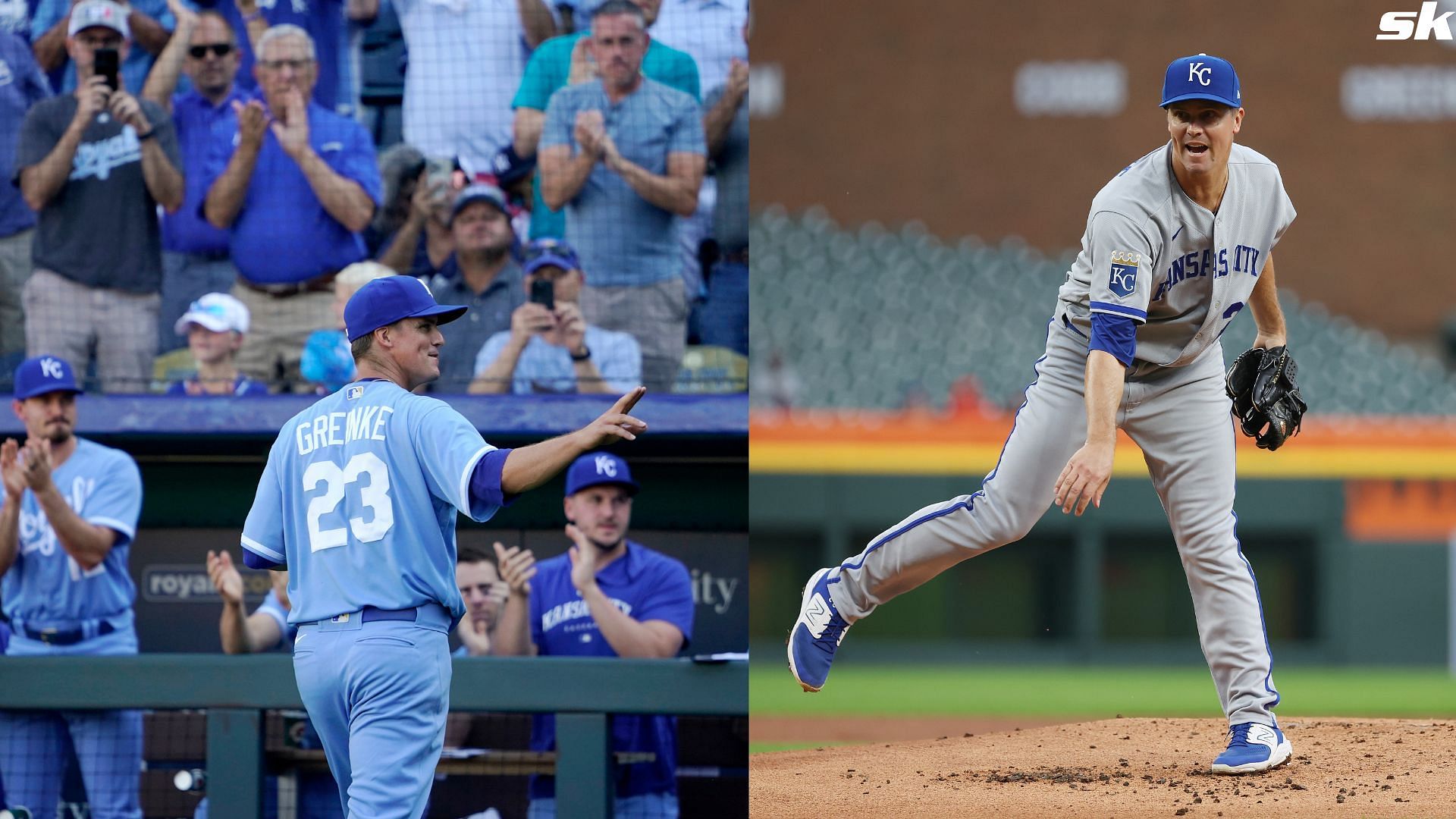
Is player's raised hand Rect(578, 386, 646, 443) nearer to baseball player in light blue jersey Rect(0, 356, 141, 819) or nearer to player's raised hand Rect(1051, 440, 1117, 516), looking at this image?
player's raised hand Rect(1051, 440, 1117, 516)

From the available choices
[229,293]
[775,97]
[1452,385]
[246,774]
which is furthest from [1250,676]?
[775,97]

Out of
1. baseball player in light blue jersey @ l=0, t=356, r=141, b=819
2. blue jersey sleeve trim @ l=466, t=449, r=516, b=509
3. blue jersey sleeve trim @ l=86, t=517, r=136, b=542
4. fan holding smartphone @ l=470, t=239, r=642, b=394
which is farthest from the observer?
fan holding smartphone @ l=470, t=239, r=642, b=394

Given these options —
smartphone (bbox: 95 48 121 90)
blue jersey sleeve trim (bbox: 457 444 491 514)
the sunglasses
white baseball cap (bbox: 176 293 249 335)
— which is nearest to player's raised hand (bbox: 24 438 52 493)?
white baseball cap (bbox: 176 293 249 335)

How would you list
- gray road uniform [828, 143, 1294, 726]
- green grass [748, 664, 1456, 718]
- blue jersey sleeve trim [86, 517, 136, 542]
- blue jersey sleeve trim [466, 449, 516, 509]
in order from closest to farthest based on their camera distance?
1. blue jersey sleeve trim [466, 449, 516, 509]
2. gray road uniform [828, 143, 1294, 726]
3. blue jersey sleeve trim [86, 517, 136, 542]
4. green grass [748, 664, 1456, 718]

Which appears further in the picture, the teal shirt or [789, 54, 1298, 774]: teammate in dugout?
the teal shirt

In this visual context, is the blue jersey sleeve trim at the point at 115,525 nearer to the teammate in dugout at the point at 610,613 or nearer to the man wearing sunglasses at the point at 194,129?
the man wearing sunglasses at the point at 194,129

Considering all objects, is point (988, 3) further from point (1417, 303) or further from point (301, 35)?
point (301, 35)

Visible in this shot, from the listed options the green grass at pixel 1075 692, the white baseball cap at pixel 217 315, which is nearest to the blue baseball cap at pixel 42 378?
the white baseball cap at pixel 217 315
